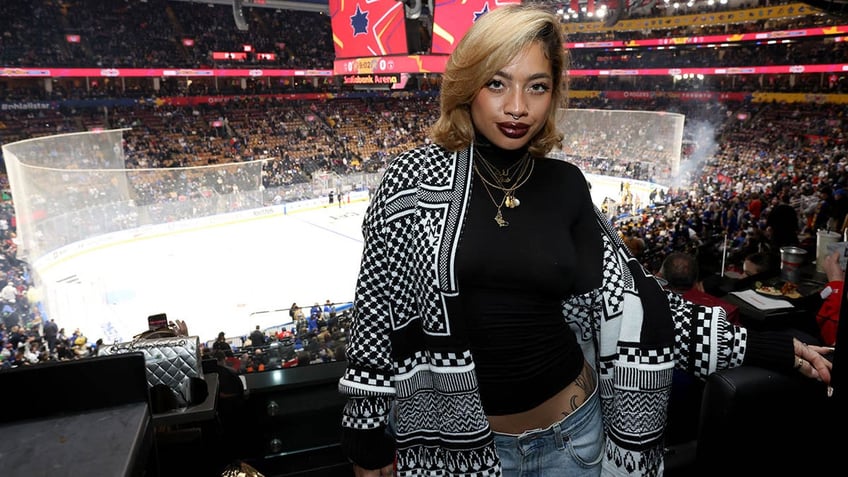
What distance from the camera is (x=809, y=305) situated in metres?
3.58

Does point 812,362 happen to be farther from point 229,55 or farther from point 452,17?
point 229,55

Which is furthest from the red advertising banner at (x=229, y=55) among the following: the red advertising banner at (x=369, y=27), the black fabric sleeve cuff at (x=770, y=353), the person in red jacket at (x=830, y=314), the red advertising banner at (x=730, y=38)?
the black fabric sleeve cuff at (x=770, y=353)

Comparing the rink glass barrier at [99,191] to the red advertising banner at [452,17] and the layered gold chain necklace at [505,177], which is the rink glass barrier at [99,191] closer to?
the red advertising banner at [452,17]

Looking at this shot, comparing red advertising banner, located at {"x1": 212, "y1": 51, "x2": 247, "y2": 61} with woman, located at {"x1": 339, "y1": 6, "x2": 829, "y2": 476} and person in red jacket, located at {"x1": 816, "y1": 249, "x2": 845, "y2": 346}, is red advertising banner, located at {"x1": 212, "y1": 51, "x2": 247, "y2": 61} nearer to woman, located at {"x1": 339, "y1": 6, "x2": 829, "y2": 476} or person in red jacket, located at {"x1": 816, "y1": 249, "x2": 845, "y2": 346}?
person in red jacket, located at {"x1": 816, "y1": 249, "x2": 845, "y2": 346}

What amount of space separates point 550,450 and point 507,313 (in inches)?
10.2

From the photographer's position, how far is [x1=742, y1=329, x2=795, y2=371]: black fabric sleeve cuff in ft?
3.56

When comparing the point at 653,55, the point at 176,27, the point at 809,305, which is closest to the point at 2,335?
the point at 809,305

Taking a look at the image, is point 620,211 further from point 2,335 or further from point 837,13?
point 2,335

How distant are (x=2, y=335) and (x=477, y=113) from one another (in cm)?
883

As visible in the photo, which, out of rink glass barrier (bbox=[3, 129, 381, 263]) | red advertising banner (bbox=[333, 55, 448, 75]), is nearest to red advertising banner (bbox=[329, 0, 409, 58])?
red advertising banner (bbox=[333, 55, 448, 75])

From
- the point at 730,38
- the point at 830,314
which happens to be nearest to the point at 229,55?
the point at 730,38

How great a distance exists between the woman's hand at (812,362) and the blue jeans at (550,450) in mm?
393

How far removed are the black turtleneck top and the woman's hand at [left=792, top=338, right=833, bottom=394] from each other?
0.39 meters

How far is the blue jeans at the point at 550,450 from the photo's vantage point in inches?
40.8
